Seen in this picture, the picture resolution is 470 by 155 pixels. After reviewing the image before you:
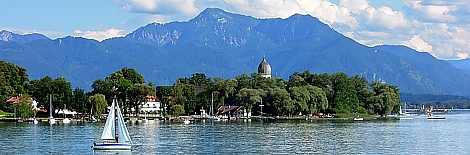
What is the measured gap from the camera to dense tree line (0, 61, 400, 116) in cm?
11119

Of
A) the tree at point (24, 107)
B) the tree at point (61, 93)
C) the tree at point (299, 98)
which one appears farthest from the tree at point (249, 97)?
the tree at point (24, 107)

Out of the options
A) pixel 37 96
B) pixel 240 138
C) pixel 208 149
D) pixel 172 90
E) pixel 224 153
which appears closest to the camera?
pixel 224 153

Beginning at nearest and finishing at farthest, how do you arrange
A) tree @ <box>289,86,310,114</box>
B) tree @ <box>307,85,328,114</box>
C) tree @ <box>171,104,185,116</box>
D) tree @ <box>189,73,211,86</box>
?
tree @ <box>171,104,185,116</box> → tree @ <box>289,86,310,114</box> → tree @ <box>307,85,328,114</box> → tree @ <box>189,73,211,86</box>

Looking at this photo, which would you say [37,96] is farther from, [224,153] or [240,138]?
[224,153]

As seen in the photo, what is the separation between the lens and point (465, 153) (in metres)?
53.6

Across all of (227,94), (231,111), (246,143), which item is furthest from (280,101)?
(246,143)

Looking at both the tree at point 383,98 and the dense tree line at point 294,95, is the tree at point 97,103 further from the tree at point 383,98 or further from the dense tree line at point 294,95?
the tree at point 383,98

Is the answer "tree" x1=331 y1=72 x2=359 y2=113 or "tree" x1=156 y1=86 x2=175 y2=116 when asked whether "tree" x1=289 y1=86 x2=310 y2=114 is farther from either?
"tree" x1=156 y1=86 x2=175 y2=116

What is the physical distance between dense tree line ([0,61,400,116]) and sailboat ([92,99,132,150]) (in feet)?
181

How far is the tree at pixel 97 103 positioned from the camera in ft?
356

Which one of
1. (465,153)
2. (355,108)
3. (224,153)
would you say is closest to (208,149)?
(224,153)

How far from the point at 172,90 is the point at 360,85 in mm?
37767

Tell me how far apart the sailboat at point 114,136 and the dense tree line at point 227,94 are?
5514cm

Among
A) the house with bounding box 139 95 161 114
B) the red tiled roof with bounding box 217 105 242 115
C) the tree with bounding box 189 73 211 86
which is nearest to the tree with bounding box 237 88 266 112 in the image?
the red tiled roof with bounding box 217 105 242 115
